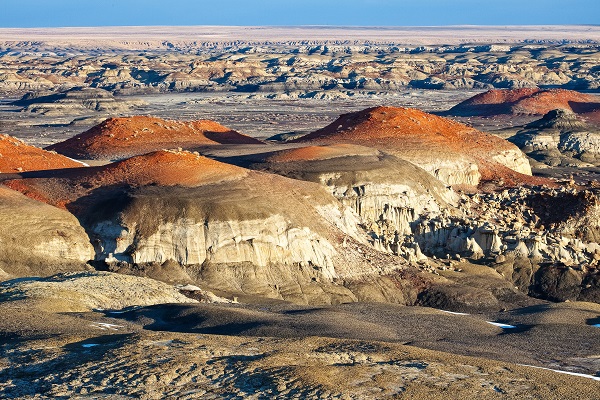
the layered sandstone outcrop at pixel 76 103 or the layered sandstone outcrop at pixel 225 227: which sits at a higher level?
the layered sandstone outcrop at pixel 76 103

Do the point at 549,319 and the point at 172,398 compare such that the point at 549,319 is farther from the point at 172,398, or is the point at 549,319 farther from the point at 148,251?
the point at 172,398

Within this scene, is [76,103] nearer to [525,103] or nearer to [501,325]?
[525,103]

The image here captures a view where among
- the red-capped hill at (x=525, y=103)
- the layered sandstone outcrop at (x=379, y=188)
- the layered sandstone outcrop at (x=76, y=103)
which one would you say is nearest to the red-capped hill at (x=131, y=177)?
the layered sandstone outcrop at (x=379, y=188)

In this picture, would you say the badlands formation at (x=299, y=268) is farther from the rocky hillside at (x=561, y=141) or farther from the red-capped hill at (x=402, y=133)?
the rocky hillside at (x=561, y=141)

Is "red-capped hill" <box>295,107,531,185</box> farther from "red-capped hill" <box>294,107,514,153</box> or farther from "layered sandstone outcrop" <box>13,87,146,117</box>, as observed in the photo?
"layered sandstone outcrop" <box>13,87,146,117</box>

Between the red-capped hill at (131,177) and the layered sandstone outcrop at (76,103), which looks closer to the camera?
the red-capped hill at (131,177)

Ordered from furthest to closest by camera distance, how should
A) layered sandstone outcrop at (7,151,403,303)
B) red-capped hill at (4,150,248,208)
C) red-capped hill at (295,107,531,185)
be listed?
red-capped hill at (295,107,531,185) → red-capped hill at (4,150,248,208) → layered sandstone outcrop at (7,151,403,303)

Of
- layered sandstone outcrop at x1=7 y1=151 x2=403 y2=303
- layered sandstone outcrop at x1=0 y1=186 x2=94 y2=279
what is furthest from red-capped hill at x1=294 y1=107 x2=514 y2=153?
layered sandstone outcrop at x1=0 y1=186 x2=94 y2=279

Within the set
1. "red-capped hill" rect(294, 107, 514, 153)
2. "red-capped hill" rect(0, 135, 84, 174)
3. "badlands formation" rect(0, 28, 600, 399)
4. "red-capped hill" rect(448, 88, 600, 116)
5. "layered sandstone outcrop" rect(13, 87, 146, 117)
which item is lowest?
"badlands formation" rect(0, 28, 600, 399)
